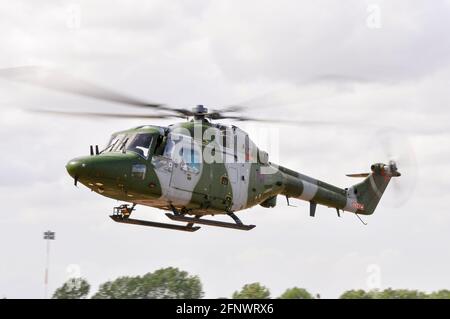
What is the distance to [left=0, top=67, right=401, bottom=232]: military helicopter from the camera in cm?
2771

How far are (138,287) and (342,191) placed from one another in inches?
1000

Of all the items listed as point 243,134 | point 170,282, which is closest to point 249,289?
point 170,282

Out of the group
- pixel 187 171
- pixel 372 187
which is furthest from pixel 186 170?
pixel 372 187

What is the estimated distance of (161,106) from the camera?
30.9 meters

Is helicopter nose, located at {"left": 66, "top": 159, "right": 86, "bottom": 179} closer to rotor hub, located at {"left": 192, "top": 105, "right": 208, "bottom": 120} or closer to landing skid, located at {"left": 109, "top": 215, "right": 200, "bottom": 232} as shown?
landing skid, located at {"left": 109, "top": 215, "right": 200, "bottom": 232}

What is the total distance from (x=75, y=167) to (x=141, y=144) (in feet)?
7.69

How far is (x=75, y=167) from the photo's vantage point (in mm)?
27125

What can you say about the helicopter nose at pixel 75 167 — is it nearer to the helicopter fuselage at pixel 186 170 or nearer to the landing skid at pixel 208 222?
the helicopter fuselage at pixel 186 170

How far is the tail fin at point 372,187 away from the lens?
38094mm

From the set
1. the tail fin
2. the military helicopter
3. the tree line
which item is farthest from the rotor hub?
the tree line

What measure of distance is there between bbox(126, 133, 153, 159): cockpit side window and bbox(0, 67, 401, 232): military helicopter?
3 centimetres

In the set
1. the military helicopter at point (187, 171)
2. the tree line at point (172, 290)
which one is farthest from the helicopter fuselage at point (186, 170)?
the tree line at point (172, 290)
